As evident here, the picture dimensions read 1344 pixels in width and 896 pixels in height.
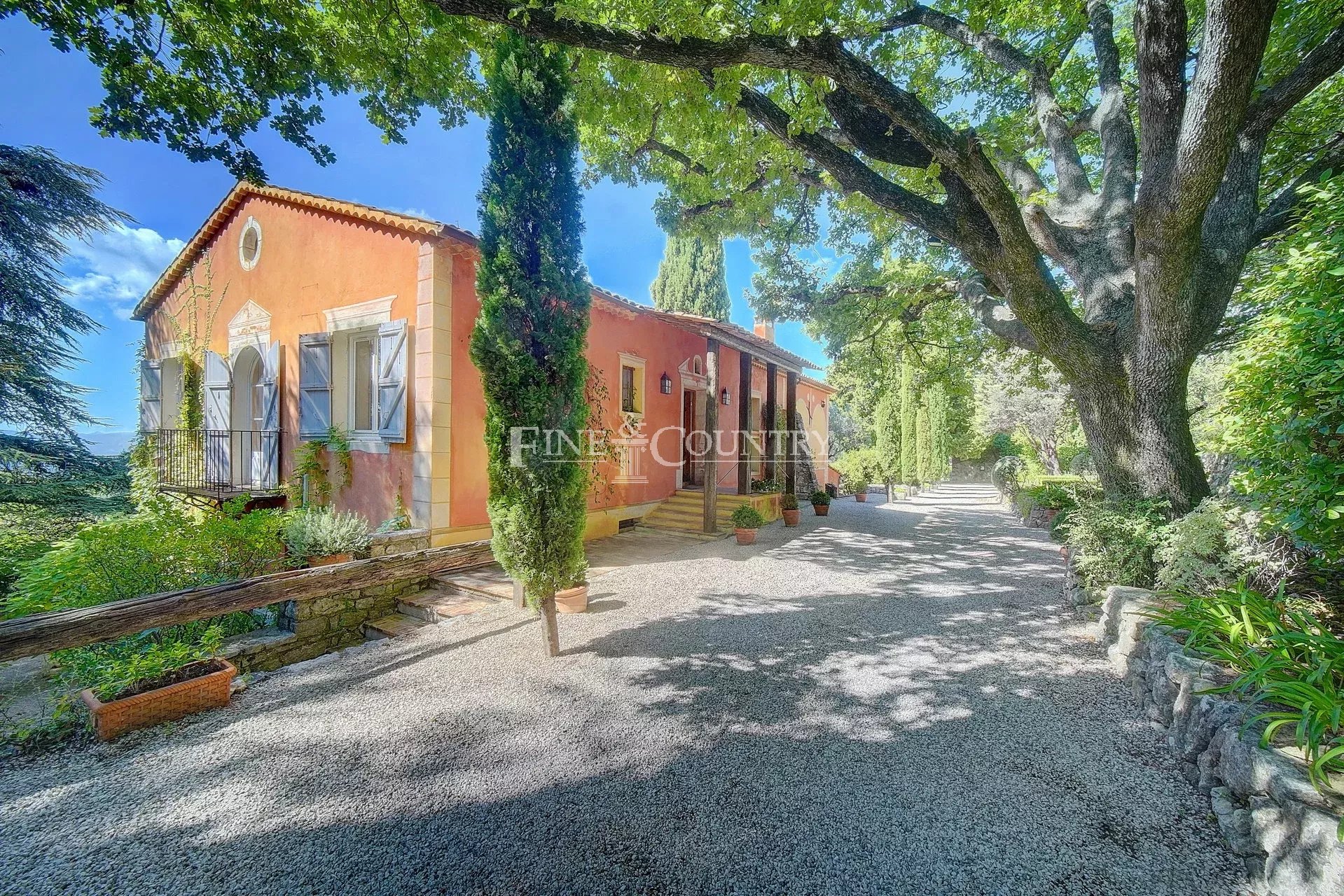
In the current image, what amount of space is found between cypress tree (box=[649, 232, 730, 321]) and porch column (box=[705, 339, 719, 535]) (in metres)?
11.1

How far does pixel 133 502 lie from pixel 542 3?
9.06 metres

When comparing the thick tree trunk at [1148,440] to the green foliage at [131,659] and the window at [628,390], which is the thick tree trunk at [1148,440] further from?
the green foliage at [131,659]

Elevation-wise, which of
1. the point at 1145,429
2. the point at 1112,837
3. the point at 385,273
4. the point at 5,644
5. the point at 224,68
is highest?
the point at 224,68

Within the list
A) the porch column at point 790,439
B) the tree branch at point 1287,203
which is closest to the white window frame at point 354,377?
the porch column at point 790,439

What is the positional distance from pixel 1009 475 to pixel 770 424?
10.6 m

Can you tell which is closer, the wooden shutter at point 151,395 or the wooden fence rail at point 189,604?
the wooden fence rail at point 189,604

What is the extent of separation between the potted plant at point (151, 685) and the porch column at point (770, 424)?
923cm

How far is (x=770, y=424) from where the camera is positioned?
10.7 meters

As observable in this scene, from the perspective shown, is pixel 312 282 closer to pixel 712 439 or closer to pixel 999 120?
pixel 712 439

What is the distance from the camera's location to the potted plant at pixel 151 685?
301 centimetres

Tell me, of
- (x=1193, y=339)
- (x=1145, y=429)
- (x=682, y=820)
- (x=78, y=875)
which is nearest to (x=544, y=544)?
(x=682, y=820)

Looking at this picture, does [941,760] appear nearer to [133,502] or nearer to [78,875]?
[78,875]

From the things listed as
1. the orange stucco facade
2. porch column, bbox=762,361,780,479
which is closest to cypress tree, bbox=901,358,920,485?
the orange stucco facade

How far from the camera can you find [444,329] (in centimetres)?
644
